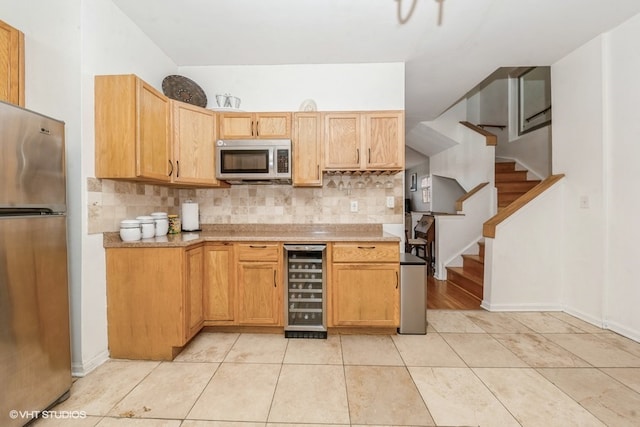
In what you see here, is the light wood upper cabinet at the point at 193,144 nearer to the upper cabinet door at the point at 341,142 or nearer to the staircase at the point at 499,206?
the upper cabinet door at the point at 341,142

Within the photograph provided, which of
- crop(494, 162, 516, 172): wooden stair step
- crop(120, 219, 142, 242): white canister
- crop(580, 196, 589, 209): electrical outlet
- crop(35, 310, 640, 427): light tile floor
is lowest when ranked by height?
crop(35, 310, 640, 427): light tile floor

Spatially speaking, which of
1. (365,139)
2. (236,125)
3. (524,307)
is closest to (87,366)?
(236,125)

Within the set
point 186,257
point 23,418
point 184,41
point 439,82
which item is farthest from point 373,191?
point 23,418

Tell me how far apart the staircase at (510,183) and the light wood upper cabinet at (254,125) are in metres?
3.88

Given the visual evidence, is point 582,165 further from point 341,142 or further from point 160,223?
point 160,223

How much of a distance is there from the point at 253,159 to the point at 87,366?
1988 mm

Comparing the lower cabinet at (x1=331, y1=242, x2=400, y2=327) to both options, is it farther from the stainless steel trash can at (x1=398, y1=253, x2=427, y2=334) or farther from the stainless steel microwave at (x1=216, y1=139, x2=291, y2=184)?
the stainless steel microwave at (x1=216, y1=139, x2=291, y2=184)

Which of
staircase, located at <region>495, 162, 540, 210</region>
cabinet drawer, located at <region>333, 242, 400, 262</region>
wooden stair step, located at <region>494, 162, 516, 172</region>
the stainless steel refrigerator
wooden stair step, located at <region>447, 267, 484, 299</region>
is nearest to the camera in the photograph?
the stainless steel refrigerator

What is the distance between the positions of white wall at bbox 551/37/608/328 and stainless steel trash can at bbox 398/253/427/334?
173cm

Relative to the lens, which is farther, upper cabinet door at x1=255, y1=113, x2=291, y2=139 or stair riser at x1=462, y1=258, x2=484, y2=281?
stair riser at x1=462, y1=258, x2=484, y2=281

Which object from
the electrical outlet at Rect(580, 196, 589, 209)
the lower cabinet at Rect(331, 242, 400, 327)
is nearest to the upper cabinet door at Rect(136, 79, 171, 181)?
the lower cabinet at Rect(331, 242, 400, 327)

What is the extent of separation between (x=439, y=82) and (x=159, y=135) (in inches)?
127

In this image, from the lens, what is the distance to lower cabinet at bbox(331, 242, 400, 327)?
235cm

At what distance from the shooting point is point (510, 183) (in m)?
4.62
